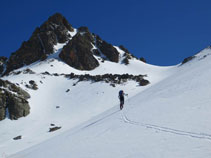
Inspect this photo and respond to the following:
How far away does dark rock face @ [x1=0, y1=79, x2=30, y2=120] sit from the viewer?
26016 millimetres

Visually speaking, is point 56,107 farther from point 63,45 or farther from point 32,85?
point 63,45

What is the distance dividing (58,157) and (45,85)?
34.9 metres

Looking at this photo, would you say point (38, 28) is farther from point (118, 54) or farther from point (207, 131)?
point (207, 131)

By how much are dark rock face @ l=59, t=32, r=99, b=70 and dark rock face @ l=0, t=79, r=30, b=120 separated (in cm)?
3832

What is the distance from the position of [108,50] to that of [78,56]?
1601cm

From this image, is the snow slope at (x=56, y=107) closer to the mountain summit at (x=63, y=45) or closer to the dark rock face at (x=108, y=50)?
the mountain summit at (x=63, y=45)

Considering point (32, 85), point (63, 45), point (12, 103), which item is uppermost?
point (63, 45)

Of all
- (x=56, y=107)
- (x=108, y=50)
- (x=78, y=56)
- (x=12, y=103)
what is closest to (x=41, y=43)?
(x=78, y=56)

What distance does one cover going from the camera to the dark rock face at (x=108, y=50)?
77719 mm

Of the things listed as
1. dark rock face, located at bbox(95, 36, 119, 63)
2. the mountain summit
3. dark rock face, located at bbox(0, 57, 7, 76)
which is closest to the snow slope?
the mountain summit

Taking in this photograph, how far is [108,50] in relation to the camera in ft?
263

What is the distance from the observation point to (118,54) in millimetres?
80562

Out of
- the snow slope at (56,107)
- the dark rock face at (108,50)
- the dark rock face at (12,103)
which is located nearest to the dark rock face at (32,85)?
the snow slope at (56,107)

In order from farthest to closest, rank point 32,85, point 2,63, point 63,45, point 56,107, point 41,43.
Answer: point 2,63
point 63,45
point 41,43
point 32,85
point 56,107
